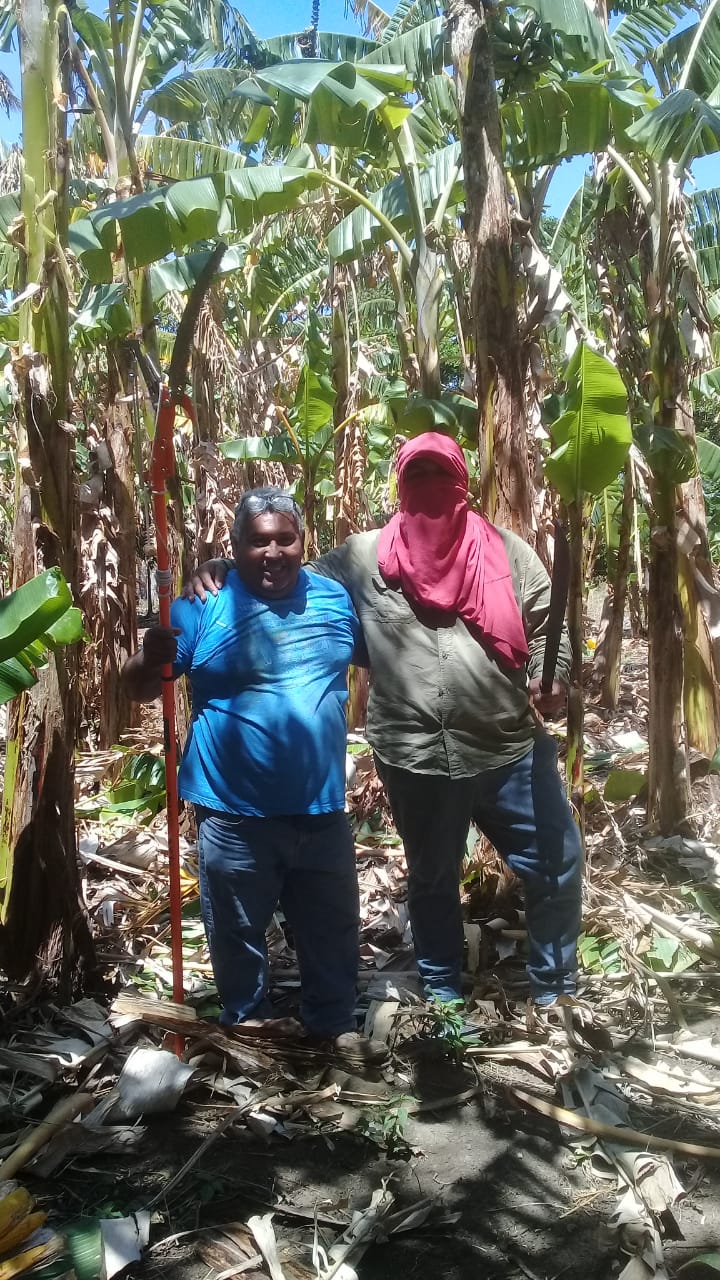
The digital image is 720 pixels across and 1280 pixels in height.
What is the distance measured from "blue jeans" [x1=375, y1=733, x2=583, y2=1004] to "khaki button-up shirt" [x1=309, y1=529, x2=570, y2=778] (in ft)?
0.25

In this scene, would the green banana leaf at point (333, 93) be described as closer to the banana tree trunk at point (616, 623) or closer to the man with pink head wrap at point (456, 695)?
the man with pink head wrap at point (456, 695)

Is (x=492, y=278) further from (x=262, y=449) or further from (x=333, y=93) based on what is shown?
(x=262, y=449)

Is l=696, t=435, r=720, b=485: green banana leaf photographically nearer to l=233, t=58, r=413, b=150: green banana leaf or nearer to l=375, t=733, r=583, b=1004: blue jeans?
l=233, t=58, r=413, b=150: green banana leaf

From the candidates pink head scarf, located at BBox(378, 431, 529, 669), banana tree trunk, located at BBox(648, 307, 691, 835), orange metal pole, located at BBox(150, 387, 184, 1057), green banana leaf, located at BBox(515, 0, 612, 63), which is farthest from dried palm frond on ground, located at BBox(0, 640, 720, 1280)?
green banana leaf, located at BBox(515, 0, 612, 63)

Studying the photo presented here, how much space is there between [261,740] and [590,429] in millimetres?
1667

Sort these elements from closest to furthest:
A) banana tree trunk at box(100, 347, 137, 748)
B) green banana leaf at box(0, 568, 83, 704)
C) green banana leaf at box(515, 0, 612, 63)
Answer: green banana leaf at box(0, 568, 83, 704) → green banana leaf at box(515, 0, 612, 63) → banana tree trunk at box(100, 347, 137, 748)

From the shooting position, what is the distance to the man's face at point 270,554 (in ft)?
9.61

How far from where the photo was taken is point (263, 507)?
2926mm

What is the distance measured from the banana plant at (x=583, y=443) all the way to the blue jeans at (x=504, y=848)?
23.0 inches

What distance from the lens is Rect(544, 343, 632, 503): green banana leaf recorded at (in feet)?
11.0

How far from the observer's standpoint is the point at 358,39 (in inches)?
273

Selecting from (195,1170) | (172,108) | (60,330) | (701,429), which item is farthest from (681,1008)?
(701,429)

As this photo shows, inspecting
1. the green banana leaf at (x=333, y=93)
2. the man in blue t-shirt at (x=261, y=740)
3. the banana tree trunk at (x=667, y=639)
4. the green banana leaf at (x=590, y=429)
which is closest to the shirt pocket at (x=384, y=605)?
the man in blue t-shirt at (x=261, y=740)

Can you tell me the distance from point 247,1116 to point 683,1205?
48.1 inches
